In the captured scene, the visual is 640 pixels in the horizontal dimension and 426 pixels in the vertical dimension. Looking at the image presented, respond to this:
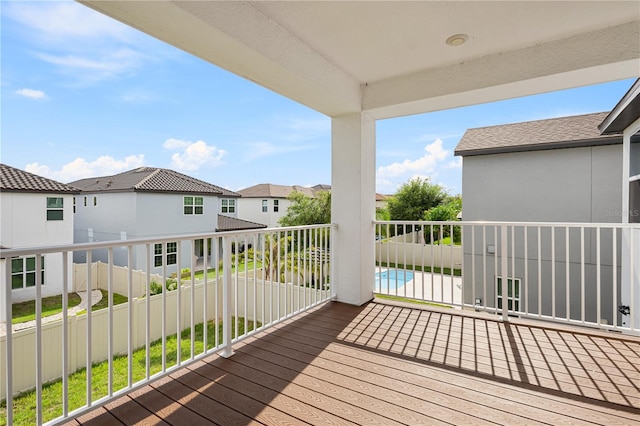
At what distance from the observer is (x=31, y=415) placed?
4230mm

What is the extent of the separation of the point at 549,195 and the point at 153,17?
8.20m

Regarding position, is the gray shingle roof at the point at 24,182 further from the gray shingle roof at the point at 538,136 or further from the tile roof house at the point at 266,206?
the tile roof house at the point at 266,206

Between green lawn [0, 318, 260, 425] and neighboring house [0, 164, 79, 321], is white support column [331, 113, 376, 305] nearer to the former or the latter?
green lawn [0, 318, 260, 425]

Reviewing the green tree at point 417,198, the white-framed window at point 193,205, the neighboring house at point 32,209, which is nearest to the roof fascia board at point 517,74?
the neighboring house at point 32,209

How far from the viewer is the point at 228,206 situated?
12664 millimetres

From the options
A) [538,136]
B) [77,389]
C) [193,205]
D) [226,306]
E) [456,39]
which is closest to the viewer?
[226,306]

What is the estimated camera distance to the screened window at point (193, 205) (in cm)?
1004

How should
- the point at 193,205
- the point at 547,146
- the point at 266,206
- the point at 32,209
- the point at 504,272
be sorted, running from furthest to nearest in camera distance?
the point at 266,206, the point at 193,205, the point at 547,146, the point at 32,209, the point at 504,272

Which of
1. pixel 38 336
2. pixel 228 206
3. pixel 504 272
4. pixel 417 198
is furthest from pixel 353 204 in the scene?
pixel 417 198

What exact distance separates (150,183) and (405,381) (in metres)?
8.60

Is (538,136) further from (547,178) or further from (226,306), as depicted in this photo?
(226,306)

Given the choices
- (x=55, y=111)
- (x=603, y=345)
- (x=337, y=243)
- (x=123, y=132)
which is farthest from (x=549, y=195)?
(x=123, y=132)

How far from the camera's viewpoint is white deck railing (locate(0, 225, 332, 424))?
1.56 m

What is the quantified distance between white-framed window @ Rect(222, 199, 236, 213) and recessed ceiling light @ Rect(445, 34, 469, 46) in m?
10.6
